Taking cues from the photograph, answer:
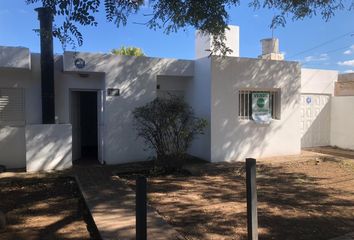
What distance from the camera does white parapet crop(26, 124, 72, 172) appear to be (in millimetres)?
9438

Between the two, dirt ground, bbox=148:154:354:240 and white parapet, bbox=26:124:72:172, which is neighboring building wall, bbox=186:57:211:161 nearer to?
dirt ground, bbox=148:154:354:240

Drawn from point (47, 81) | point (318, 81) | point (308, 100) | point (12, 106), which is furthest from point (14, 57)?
point (318, 81)

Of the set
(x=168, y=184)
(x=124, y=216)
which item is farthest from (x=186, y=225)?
(x=168, y=184)

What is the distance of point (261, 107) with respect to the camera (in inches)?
458

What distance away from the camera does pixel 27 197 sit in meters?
7.05

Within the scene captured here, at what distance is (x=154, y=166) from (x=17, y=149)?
13.3 feet

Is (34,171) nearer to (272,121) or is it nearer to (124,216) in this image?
(124,216)

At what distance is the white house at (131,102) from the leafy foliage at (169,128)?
55.8 inches

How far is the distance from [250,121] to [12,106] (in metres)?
7.35

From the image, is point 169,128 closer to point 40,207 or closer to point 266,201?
point 266,201

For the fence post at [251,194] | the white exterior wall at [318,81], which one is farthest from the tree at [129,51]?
the fence post at [251,194]

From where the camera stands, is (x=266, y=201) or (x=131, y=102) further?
(x=131, y=102)

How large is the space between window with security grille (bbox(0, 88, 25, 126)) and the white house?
1.0 inches

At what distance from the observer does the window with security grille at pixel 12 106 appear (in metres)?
9.89
